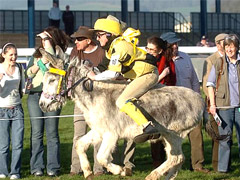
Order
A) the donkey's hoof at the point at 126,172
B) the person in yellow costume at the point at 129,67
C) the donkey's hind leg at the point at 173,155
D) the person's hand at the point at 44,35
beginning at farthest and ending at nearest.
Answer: the person's hand at the point at 44,35
the donkey's hind leg at the point at 173,155
the donkey's hoof at the point at 126,172
the person in yellow costume at the point at 129,67

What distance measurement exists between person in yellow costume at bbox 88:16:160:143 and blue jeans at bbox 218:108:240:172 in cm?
184

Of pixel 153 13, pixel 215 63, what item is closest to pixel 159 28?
pixel 153 13

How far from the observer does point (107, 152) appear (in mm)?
9945

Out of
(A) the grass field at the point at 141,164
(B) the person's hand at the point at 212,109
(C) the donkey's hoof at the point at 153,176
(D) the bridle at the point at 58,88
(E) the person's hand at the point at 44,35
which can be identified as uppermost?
(E) the person's hand at the point at 44,35

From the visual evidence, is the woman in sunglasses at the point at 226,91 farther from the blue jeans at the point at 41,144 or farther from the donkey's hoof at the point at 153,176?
the blue jeans at the point at 41,144

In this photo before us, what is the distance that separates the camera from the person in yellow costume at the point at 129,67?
9750mm

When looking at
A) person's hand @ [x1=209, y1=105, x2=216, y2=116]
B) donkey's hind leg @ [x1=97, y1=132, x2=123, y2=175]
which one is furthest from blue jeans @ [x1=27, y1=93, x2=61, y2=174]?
person's hand @ [x1=209, y1=105, x2=216, y2=116]

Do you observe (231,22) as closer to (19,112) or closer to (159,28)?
(159,28)

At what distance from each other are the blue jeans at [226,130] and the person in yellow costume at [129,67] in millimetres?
1838

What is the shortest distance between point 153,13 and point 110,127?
30537mm

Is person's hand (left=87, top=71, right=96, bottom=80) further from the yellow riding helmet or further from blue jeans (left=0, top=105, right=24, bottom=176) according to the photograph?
blue jeans (left=0, top=105, right=24, bottom=176)

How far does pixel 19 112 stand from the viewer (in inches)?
457

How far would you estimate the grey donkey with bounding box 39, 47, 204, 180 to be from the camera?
10039 mm

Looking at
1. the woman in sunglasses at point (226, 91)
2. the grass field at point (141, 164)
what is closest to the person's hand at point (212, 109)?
the woman in sunglasses at point (226, 91)
